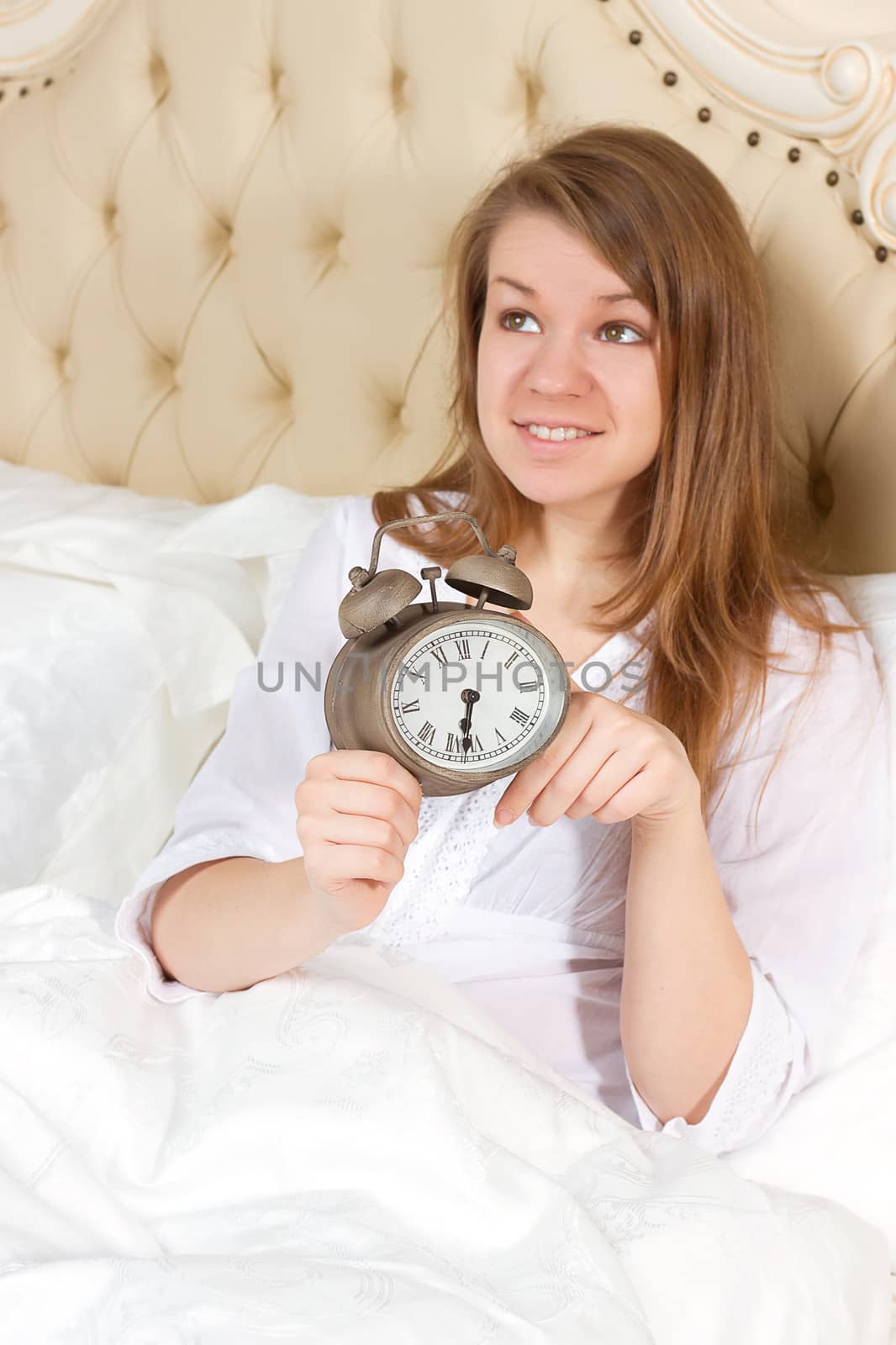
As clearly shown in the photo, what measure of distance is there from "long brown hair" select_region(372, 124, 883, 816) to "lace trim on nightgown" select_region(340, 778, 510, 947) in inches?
8.9

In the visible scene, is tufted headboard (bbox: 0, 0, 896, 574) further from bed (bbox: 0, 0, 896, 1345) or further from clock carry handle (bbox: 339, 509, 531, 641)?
clock carry handle (bbox: 339, 509, 531, 641)

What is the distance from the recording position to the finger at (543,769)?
3.03 feet

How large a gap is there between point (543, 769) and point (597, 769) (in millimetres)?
43

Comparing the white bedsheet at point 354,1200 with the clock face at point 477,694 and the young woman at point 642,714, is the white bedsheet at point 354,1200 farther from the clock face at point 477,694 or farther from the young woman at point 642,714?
the clock face at point 477,694

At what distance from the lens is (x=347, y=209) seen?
6.03 ft

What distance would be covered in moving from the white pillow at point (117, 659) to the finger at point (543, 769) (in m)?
0.83

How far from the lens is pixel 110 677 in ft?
5.33

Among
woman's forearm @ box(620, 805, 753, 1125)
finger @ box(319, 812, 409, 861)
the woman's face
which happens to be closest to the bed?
woman's forearm @ box(620, 805, 753, 1125)

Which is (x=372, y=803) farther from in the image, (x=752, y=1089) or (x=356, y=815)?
(x=752, y=1089)

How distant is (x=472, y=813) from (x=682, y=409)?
0.48 m

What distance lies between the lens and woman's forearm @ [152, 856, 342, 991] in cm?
104

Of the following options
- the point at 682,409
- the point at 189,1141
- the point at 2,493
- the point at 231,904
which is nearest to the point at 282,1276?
the point at 189,1141

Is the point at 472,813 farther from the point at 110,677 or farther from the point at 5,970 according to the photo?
the point at 110,677

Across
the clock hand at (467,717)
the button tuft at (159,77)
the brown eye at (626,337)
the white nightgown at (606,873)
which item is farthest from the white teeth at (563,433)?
the button tuft at (159,77)
